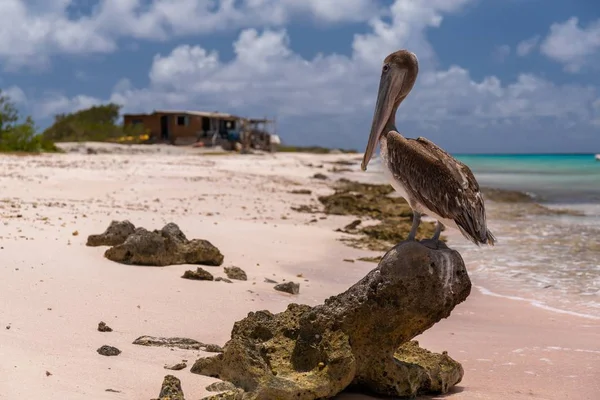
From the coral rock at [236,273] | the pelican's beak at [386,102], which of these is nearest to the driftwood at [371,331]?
the pelican's beak at [386,102]

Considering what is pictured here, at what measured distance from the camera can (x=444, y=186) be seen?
501 cm

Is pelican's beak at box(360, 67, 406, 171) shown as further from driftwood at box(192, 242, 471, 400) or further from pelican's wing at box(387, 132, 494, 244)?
driftwood at box(192, 242, 471, 400)

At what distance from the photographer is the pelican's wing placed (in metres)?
5.00

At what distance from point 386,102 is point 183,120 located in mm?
52309

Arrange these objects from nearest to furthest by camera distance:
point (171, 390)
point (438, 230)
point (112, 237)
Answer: point (171, 390) < point (438, 230) < point (112, 237)

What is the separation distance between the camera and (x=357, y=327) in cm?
447

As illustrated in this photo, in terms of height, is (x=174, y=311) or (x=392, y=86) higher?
(x=392, y=86)

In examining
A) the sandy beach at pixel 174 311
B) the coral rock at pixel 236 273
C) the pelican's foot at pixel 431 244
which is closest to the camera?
the sandy beach at pixel 174 311

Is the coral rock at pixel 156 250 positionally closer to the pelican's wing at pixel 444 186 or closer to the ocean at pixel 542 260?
the ocean at pixel 542 260

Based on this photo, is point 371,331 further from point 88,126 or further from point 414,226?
point 88,126

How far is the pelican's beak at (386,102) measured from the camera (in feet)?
18.5

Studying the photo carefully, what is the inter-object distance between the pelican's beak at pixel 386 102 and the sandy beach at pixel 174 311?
195 cm

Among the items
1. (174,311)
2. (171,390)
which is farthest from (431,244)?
(174,311)

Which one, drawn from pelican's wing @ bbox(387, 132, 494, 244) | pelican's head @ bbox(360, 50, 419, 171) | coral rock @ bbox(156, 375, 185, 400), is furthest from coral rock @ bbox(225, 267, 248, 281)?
coral rock @ bbox(156, 375, 185, 400)
